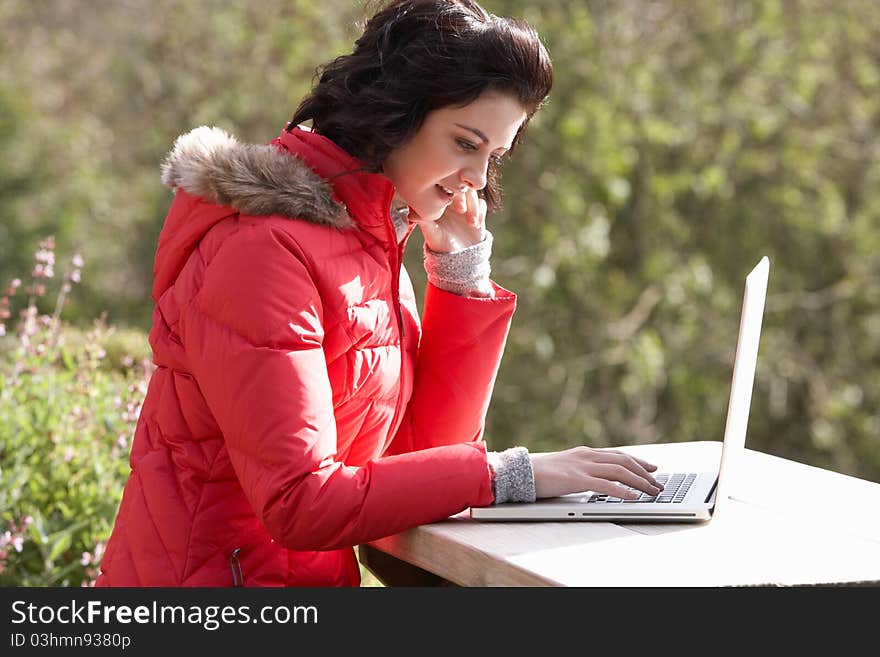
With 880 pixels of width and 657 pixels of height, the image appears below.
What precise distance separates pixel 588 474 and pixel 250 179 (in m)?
0.68

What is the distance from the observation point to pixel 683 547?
5.41 feet

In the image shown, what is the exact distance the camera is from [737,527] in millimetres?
1774

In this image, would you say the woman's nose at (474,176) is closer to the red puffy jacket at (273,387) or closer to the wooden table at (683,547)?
the red puffy jacket at (273,387)

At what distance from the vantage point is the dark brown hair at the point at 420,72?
1.89 metres

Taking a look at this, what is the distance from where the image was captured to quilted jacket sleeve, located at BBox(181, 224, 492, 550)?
1.67 meters

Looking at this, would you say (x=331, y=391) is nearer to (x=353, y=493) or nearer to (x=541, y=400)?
(x=353, y=493)

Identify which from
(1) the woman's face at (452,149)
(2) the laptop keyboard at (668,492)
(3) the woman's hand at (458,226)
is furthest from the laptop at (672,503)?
(3) the woman's hand at (458,226)

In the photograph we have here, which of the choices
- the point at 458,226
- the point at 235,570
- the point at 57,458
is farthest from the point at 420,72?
the point at 57,458

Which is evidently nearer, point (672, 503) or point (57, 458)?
point (672, 503)

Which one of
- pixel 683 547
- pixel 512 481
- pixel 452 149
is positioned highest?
pixel 452 149

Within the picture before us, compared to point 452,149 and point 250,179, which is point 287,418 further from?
point 452,149

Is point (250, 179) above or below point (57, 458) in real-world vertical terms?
above

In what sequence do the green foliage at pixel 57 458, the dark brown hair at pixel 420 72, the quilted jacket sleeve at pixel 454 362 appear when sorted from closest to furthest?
the dark brown hair at pixel 420 72, the quilted jacket sleeve at pixel 454 362, the green foliage at pixel 57 458

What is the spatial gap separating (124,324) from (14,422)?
14.9 ft
